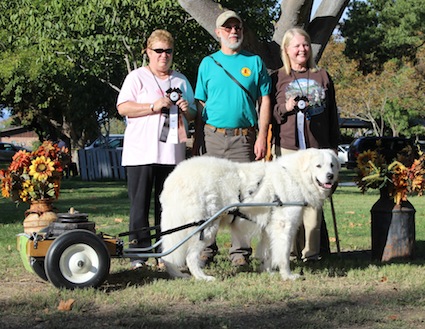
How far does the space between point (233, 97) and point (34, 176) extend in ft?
8.20

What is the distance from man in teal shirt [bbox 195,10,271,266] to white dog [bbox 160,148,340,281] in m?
0.50

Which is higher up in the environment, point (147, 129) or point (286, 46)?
point (286, 46)

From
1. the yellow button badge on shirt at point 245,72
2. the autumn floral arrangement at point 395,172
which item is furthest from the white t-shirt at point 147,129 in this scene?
the autumn floral arrangement at point 395,172

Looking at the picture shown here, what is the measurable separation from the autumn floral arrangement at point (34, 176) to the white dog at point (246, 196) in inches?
71.4

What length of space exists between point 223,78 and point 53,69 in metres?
23.5

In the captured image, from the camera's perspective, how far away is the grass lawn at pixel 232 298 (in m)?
5.26

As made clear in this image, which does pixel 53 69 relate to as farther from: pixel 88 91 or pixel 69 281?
pixel 69 281

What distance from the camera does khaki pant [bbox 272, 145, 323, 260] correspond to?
307 inches

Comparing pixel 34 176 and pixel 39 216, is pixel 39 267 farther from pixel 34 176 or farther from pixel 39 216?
pixel 34 176

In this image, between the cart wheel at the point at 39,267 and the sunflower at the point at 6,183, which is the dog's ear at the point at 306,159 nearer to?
the cart wheel at the point at 39,267

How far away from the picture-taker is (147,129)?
7.33m

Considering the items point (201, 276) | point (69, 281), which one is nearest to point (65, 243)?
point (69, 281)

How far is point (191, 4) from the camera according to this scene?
408 inches

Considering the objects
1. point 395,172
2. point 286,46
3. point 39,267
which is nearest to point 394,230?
point 395,172
